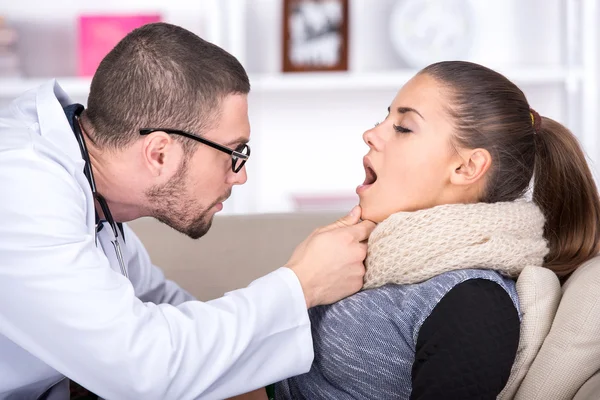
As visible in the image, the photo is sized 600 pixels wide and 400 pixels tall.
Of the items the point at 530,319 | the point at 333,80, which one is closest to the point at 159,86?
the point at 530,319

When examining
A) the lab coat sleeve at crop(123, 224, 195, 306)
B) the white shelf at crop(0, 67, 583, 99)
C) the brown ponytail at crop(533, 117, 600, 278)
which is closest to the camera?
the brown ponytail at crop(533, 117, 600, 278)

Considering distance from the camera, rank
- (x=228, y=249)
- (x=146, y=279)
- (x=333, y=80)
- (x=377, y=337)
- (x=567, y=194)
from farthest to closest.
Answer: (x=333, y=80)
(x=228, y=249)
(x=146, y=279)
(x=567, y=194)
(x=377, y=337)

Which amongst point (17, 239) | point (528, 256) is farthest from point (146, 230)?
point (528, 256)

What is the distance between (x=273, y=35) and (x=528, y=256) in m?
2.16

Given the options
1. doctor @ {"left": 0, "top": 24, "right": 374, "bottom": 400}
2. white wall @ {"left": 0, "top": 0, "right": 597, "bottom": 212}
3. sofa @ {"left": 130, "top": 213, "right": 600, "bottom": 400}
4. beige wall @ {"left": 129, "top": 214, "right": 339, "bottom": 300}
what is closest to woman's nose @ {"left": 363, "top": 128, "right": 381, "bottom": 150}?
doctor @ {"left": 0, "top": 24, "right": 374, "bottom": 400}

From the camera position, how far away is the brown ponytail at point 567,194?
1607mm

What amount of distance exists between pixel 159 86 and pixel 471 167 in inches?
25.8

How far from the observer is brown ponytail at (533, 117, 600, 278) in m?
1.61

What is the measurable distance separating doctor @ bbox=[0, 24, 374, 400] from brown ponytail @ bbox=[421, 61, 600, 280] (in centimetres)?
29

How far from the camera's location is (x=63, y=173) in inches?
56.6

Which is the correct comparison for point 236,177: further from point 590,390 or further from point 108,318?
point 590,390

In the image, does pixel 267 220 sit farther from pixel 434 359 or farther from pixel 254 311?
pixel 434 359

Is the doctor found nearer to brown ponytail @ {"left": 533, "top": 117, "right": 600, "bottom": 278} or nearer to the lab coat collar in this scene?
the lab coat collar

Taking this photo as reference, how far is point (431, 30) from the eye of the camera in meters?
3.17
